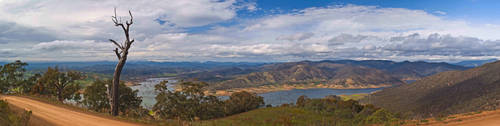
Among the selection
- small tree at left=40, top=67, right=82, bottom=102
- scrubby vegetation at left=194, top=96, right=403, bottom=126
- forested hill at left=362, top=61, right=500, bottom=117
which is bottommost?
forested hill at left=362, top=61, right=500, bottom=117

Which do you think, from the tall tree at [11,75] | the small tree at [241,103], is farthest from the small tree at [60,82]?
the small tree at [241,103]

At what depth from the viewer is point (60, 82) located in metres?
36.4

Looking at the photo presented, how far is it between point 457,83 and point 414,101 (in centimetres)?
2836

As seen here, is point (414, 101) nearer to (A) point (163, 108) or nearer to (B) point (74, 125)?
(A) point (163, 108)

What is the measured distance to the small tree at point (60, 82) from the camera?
3600cm

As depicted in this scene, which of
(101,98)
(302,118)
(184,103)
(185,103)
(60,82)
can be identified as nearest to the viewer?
(302,118)

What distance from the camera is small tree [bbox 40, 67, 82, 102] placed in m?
36.0

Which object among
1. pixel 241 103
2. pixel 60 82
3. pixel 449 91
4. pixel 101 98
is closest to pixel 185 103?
pixel 101 98

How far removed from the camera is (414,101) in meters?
127

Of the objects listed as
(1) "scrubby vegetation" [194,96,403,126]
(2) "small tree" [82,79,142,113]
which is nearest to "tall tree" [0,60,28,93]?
(2) "small tree" [82,79,142,113]

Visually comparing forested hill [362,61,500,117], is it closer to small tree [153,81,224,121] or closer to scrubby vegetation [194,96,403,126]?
scrubby vegetation [194,96,403,126]

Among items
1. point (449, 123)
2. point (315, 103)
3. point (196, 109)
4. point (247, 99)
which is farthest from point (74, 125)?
point (315, 103)

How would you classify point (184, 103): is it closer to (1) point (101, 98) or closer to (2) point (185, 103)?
(2) point (185, 103)

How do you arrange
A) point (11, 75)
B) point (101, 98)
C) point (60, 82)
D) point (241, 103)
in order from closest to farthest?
point (101, 98)
point (60, 82)
point (11, 75)
point (241, 103)
